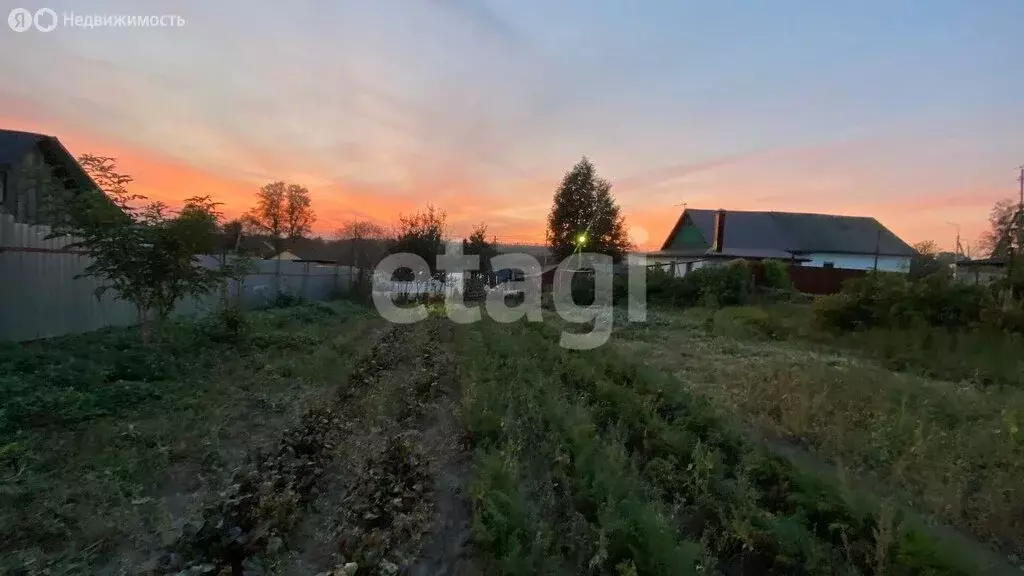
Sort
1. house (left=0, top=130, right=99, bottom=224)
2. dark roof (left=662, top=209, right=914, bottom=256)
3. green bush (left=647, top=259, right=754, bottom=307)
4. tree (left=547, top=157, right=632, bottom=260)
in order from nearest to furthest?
house (left=0, top=130, right=99, bottom=224)
green bush (left=647, top=259, right=754, bottom=307)
dark roof (left=662, top=209, right=914, bottom=256)
tree (left=547, top=157, right=632, bottom=260)

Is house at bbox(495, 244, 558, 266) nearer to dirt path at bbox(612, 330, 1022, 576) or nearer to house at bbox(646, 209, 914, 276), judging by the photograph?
house at bbox(646, 209, 914, 276)

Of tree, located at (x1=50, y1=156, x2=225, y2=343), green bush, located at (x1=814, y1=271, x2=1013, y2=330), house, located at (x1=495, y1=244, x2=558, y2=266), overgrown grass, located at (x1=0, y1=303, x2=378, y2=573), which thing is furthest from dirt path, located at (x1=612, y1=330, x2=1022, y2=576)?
house, located at (x1=495, y1=244, x2=558, y2=266)

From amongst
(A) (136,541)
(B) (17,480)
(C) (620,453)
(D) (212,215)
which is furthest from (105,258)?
(C) (620,453)

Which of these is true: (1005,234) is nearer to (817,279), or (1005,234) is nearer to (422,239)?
(817,279)

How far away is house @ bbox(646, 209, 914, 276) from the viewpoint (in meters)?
35.2

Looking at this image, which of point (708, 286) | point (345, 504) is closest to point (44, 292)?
point (345, 504)

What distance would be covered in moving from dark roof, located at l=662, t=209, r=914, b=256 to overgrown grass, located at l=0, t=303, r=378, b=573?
3232cm

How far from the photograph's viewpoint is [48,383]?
5.80 meters

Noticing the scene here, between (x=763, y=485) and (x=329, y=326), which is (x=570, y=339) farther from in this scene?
(x=763, y=485)

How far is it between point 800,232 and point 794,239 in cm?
110

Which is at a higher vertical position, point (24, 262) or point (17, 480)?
point (24, 262)

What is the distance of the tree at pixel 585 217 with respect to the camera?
41.4 m

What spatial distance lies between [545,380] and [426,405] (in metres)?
1.66

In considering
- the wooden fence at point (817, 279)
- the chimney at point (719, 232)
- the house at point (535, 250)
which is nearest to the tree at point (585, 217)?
the house at point (535, 250)
